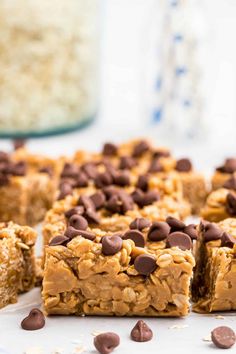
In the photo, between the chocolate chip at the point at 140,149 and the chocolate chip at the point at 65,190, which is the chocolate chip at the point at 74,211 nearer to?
the chocolate chip at the point at 65,190

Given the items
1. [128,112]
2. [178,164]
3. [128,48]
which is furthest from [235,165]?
[128,48]

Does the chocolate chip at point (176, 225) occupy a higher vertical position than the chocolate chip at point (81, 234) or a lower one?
higher

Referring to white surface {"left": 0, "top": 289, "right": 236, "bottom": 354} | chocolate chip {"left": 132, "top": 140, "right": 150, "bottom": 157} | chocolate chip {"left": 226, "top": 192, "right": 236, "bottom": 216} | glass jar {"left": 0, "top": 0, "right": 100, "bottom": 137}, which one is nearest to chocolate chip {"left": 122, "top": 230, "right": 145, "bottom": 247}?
white surface {"left": 0, "top": 289, "right": 236, "bottom": 354}

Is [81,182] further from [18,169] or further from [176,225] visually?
[176,225]

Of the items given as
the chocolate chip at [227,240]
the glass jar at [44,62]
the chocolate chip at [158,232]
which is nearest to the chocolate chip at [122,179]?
the chocolate chip at [158,232]

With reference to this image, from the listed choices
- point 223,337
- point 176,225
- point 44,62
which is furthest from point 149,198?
point 44,62
